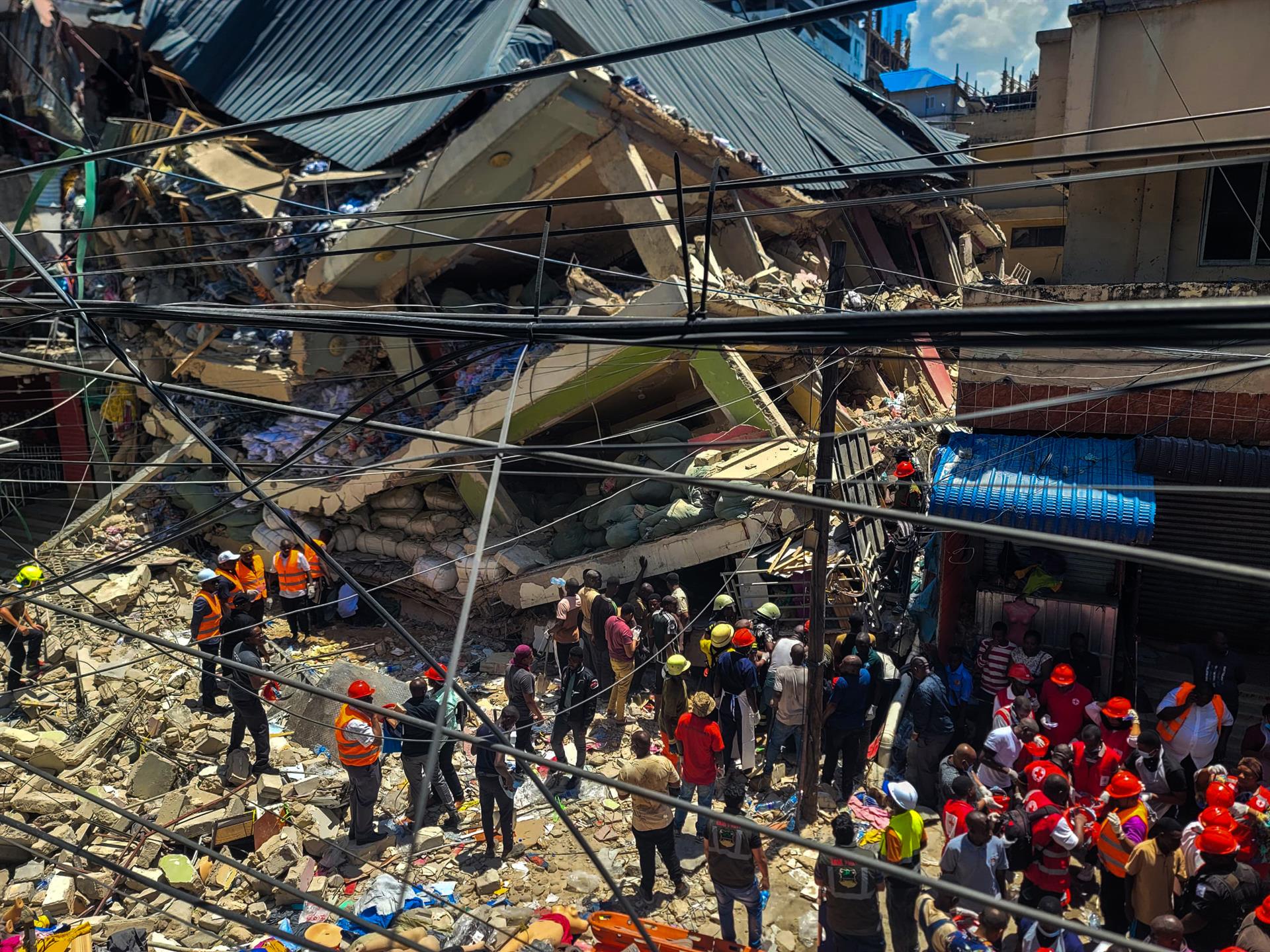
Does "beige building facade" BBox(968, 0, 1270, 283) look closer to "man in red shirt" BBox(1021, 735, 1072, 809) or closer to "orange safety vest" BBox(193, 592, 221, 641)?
"man in red shirt" BBox(1021, 735, 1072, 809)

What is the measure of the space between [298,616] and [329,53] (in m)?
10.7

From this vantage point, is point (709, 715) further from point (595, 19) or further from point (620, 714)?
point (595, 19)

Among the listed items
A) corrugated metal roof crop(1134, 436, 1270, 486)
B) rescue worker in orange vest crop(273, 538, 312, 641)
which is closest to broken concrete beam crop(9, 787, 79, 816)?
rescue worker in orange vest crop(273, 538, 312, 641)

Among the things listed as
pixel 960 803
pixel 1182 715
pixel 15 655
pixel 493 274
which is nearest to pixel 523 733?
pixel 960 803

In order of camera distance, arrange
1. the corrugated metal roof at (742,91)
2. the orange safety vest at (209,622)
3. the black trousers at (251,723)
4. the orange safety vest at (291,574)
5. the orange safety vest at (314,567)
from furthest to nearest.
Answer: the corrugated metal roof at (742,91), the orange safety vest at (314,567), the orange safety vest at (291,574), the orange safety vest at (209,622), the black trousers at (251,723)

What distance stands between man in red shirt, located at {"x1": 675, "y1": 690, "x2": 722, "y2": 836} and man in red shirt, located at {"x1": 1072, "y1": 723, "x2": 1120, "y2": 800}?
2469mm

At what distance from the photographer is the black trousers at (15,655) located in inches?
→ 381

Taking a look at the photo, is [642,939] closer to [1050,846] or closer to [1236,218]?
[1050,846]

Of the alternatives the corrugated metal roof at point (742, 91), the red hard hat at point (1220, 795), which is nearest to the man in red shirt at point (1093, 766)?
the red hard hat at point (1220, 795)

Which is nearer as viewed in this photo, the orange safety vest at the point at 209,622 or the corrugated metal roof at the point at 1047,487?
the corrugated metal roof at the point at 1047,487

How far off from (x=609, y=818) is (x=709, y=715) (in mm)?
1418

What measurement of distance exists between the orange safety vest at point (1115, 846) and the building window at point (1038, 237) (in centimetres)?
2280

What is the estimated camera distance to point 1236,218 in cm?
991

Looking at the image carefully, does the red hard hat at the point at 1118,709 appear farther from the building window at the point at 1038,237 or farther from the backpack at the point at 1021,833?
the building window at the point at 1038,237
